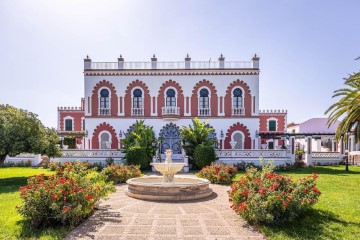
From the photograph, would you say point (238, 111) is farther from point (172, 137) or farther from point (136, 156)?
point (136, 156)

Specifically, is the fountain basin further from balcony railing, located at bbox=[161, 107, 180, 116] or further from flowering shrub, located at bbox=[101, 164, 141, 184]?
balcony railing, located at bbox=[161, 107, 180, 116]

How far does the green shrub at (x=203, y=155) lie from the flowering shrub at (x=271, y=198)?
12.7 meters

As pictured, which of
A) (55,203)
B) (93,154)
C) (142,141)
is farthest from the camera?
(93,154)

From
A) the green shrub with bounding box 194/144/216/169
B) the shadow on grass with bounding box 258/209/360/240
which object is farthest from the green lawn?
the green shrub with bounding box 194/144/216/169

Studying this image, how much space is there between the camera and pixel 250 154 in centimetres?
2378

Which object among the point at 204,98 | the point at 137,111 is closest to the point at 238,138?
the point at 204,98

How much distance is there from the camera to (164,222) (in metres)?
8.00

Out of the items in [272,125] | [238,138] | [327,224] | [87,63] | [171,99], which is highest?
[87,63]

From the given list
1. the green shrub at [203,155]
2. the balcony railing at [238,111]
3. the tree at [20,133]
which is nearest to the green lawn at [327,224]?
the green shrub at [203,155]

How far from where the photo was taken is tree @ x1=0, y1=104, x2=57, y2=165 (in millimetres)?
15164

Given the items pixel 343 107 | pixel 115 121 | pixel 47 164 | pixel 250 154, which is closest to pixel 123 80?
pixel 115 121

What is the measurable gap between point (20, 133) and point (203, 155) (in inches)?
478

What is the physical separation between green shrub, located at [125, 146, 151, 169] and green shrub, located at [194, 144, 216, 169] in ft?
12.6

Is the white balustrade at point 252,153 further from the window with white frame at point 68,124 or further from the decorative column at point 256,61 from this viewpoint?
the window with white frame at point 68,124
